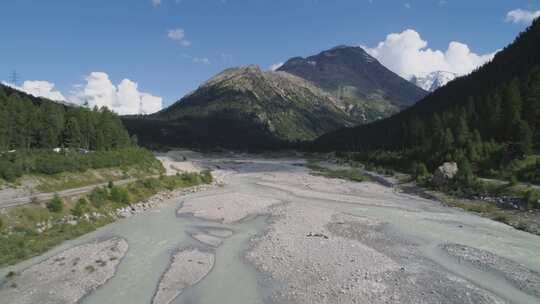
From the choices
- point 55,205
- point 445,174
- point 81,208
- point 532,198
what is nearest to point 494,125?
point 445,174

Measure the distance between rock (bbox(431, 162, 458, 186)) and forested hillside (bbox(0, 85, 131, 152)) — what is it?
75.3 meters

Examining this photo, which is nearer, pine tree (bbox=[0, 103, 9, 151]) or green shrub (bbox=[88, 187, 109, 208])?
green shrub (bbox=[88, 187, 109, 208])

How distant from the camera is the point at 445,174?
2199 inches

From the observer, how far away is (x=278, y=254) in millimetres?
25234

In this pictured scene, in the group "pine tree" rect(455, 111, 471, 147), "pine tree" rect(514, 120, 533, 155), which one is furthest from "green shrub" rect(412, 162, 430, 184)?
"pine tree" rect(514, 120, 533, 155)

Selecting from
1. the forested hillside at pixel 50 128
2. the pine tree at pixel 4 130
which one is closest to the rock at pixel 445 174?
the forested hillside at pixel 50 128

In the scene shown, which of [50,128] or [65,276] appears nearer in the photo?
[65,276]

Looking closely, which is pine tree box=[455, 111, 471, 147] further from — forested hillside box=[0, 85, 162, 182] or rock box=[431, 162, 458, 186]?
forested hillside box=[0, 85, 162, 182]

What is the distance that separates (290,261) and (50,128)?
228ft

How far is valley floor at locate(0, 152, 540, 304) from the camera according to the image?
1873cm

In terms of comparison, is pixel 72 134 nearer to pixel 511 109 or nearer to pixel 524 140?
pixel 524 140

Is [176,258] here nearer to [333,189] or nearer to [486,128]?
[333,189]

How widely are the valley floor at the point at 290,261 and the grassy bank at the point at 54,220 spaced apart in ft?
5.40

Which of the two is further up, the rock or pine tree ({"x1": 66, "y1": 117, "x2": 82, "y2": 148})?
pine tree ({"x1": 66, "y1": 117, "x2": 82, "y2": 148})
